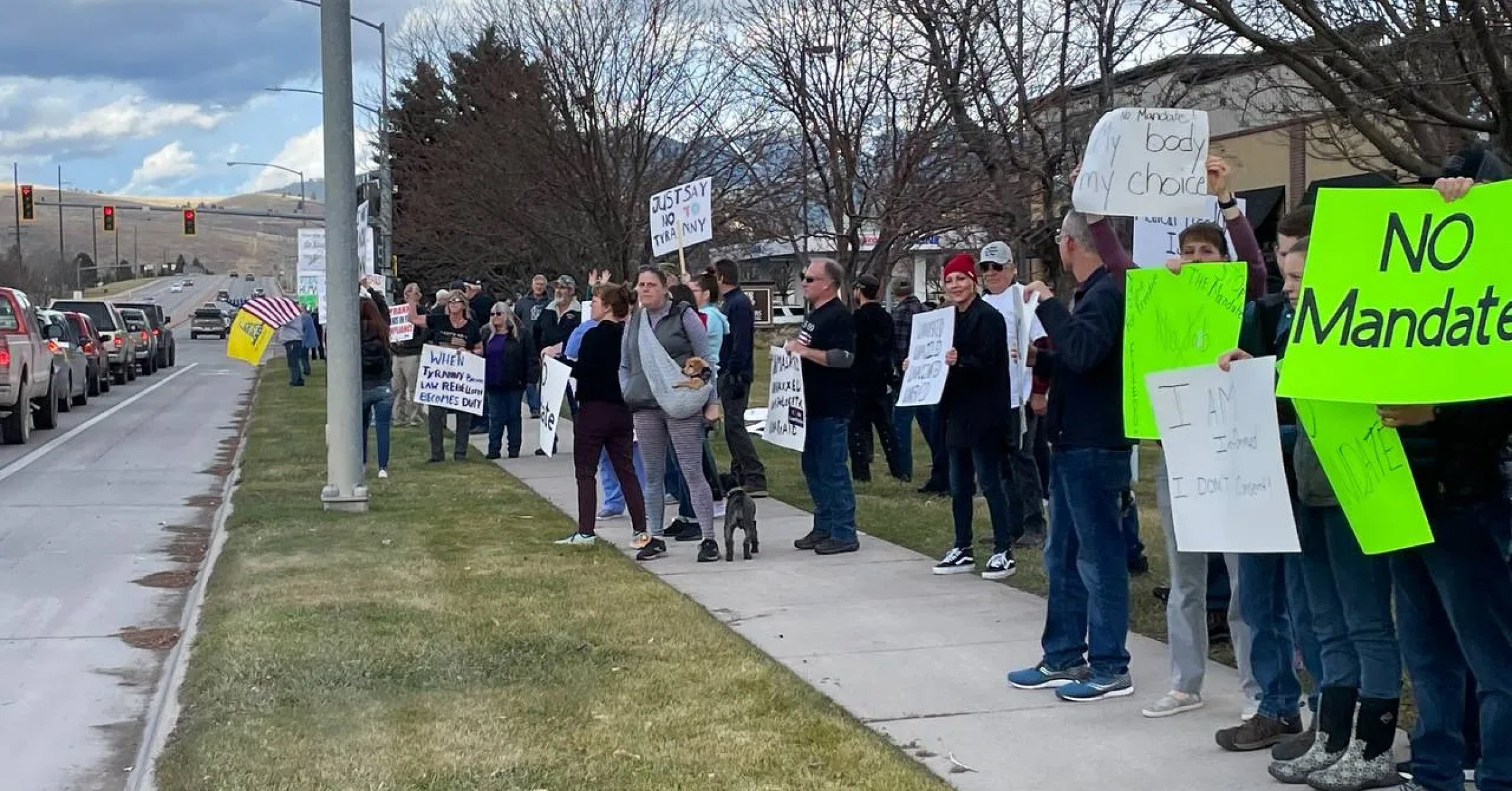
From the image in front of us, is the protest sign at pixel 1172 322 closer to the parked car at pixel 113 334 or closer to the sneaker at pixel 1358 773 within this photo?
the sneaker at pixel 1358 773

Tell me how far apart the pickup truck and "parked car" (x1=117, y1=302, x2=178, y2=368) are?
2226 centimetres

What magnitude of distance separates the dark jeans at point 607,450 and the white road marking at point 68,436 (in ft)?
28.8

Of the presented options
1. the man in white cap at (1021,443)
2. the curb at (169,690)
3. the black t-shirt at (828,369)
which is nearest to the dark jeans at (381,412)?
the curb at (169,690)

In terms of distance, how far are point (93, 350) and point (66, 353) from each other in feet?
19.4

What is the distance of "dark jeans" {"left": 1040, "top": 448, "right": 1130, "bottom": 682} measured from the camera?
6.30 meters

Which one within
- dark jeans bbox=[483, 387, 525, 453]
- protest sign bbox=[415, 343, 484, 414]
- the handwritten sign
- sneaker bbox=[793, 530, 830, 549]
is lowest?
sneaker bbox=[793, 530, 830, 549]

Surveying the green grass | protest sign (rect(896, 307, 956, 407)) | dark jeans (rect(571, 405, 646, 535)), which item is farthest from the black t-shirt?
the green grass

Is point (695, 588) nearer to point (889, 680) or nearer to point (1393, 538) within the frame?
point (889, 680)

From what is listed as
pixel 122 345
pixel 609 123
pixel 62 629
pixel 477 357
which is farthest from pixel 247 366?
pixel 62 629

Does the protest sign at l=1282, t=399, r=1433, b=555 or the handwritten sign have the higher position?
the handwritten sign

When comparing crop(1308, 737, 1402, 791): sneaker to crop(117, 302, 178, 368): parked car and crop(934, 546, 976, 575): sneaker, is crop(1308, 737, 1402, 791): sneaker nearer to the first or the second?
crop(934, 546, 976, 575): sneaker

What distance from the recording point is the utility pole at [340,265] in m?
13.1

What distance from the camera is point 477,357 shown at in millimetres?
17016

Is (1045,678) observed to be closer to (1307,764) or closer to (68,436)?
(1307,764)
